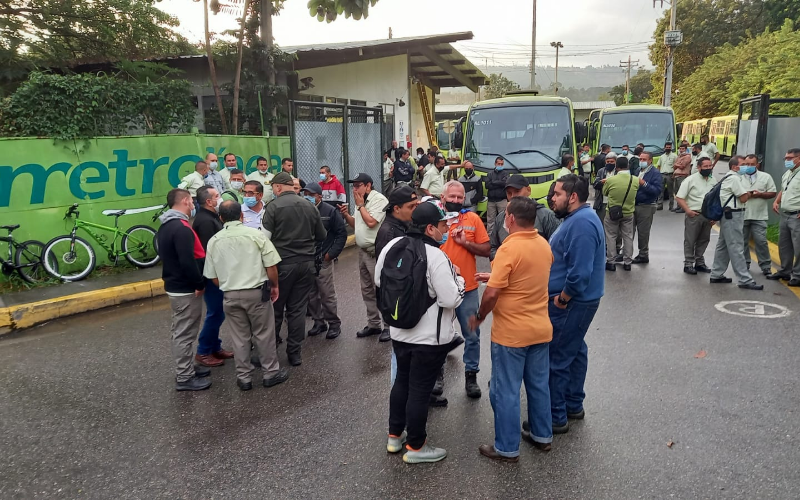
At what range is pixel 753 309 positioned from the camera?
22.6 ft

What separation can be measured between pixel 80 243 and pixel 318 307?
4139mm

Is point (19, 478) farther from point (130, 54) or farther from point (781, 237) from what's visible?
point (130, 54)

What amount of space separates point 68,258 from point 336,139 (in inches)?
214

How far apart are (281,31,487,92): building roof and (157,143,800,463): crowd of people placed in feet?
28.5

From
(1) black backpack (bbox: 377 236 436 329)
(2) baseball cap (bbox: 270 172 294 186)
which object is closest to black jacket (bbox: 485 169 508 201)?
(2) baseball cap (bbox: 270 172 294 186)

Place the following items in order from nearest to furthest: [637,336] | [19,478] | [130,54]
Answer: [19,478] → [637,336] → [130,54]

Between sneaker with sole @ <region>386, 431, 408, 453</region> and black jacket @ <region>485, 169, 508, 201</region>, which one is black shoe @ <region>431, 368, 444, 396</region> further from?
black jacket @ <region>485, 169, 508, 201</region>

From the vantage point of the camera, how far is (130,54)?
13.9m

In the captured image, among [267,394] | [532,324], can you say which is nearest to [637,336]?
[532,324]

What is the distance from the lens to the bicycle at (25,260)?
25.4 ft

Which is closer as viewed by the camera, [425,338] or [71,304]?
[425,338]

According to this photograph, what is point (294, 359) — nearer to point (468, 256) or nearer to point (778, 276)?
point (468, 256)

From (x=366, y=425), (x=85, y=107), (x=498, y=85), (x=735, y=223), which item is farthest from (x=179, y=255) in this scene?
(x=498, y=85)

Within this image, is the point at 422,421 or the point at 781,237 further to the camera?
the point at 781,237
